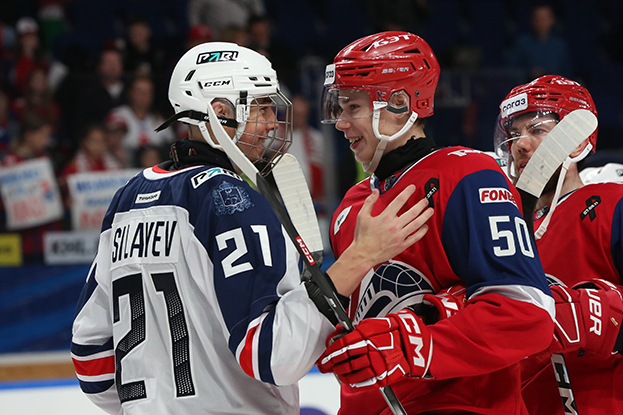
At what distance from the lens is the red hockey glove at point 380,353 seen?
1.73 meters

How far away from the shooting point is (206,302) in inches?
75.3

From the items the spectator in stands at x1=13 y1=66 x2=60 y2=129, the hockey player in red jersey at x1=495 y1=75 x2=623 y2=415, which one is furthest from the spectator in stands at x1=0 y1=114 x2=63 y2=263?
the hockey player in red jersey at x1=495 y1=75 x2=623 y2=415

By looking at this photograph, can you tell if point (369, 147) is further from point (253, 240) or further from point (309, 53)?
point (309, 53)

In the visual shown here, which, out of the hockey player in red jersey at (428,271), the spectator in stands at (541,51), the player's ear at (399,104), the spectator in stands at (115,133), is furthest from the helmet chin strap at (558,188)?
the spectator in stands at (541,51)

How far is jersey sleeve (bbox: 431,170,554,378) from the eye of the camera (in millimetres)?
1784

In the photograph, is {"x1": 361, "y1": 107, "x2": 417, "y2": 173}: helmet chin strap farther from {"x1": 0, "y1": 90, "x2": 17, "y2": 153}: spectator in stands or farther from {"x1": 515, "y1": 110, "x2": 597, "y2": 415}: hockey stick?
{"x1": 0, "y1": 90, "x2": 17, "y2": 153}: spectator in stands

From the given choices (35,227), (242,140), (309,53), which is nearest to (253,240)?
(242,140)

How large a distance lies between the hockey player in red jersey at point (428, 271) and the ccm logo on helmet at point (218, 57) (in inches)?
12.2

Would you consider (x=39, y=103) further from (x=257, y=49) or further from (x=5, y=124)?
(x=257, y=49)

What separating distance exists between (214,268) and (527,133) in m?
1.24

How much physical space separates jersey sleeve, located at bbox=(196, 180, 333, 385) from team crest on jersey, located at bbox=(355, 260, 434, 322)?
0.94ft

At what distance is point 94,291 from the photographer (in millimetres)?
2176

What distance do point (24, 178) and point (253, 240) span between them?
13.1 ft

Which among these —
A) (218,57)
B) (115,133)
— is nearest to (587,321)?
(218,57)
